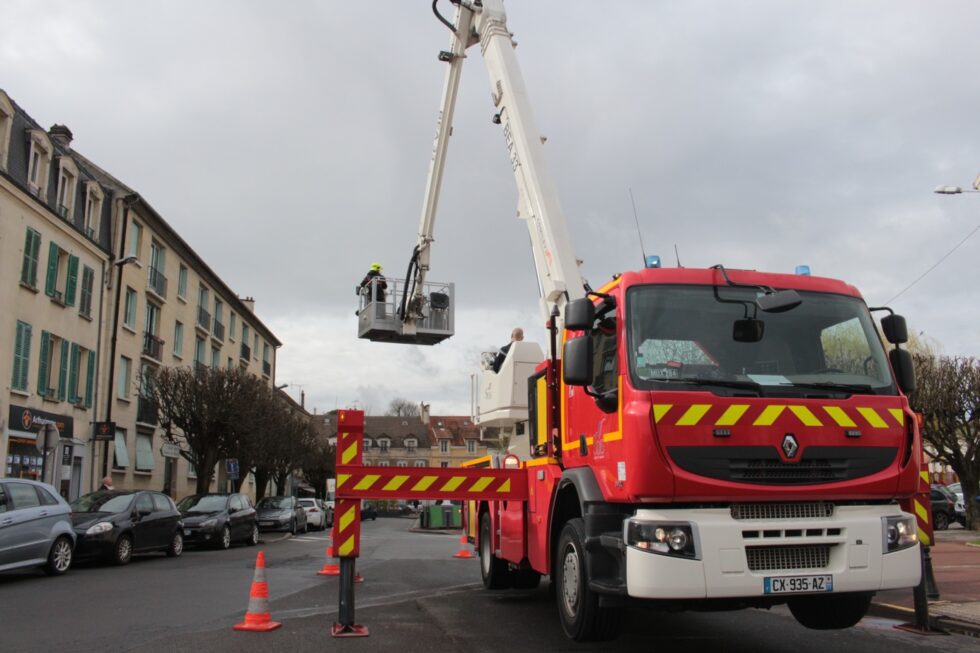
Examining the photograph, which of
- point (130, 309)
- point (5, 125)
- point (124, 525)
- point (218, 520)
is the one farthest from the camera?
point (130, 309)

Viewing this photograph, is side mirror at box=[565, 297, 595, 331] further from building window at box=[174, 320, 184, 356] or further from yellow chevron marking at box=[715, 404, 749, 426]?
building window at box=[174, 320, 184, 356]

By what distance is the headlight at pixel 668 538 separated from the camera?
5.25 meters

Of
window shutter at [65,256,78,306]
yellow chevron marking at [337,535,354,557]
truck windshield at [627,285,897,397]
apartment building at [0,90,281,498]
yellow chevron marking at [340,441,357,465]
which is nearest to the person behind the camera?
truck windshield at [627,285,897,397]

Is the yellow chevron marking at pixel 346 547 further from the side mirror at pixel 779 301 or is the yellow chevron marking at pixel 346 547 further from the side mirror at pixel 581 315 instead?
the side mirror at pixel 779 301

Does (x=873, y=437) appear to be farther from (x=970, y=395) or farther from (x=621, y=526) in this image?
(x=970, y=395)

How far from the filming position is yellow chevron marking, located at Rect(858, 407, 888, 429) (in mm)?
Result: 5703

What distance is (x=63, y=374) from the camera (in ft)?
79.2

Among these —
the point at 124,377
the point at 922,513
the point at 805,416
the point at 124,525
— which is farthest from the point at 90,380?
the point at 805,416

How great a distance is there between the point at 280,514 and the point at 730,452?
26.7m

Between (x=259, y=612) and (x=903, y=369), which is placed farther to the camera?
(x=259, y=612)

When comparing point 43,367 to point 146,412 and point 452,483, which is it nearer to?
point 146,412

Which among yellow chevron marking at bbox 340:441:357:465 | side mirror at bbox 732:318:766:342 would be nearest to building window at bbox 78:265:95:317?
yellow chevron marking at bbox 340:441:357:465

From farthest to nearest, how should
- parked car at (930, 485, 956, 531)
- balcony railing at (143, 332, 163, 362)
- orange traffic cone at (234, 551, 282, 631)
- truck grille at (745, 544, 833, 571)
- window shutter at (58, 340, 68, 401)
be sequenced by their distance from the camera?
balcony railing at (143, 332, 163, 362) < parked car at (930, 485, 956, 531) < window shutter at (58, 340, 68, 401) < orange traffic cone at (234, 551, 282, 631) < truck grille at (745, 544, 833, 571)

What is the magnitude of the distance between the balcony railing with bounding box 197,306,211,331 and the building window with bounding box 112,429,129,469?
10378mm
